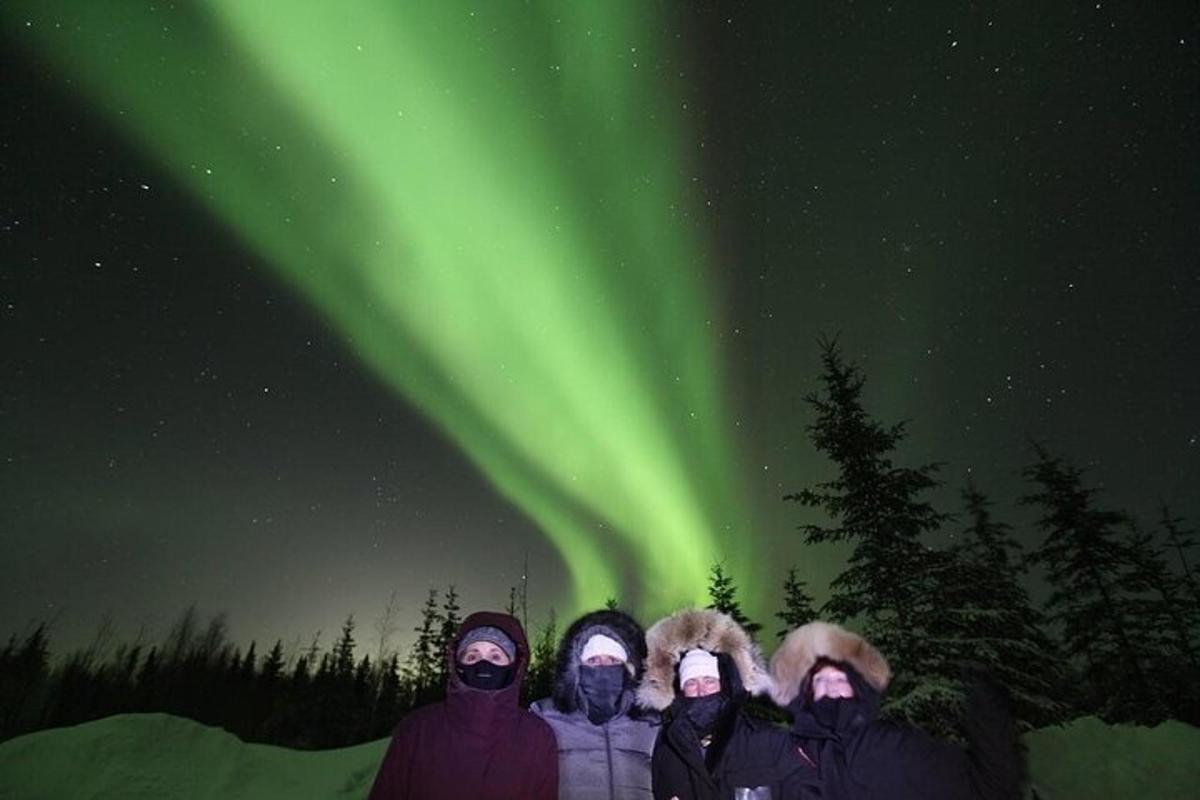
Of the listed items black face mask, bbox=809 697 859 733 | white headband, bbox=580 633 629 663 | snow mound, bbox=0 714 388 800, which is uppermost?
white headband, bbox=580 633 629 663

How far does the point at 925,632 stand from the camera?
1419 cm

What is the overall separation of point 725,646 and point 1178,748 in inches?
461

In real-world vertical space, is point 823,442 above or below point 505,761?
above

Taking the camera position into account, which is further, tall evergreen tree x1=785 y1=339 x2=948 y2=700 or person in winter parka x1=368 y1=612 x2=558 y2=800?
tall evergreen tree x1=785 y1=339 x2=948 y2=700

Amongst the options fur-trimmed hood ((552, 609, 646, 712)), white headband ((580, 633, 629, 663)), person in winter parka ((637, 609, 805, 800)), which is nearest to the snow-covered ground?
fur-trimmed hood ((552, 609, 646, 712))

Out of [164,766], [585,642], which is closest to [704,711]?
[585,642]

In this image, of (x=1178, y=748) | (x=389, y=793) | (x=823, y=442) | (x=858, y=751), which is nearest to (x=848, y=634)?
(x=858, y=751)

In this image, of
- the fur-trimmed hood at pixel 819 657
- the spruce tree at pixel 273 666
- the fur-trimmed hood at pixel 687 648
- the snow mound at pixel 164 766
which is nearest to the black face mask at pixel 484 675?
the fur-trimmed hood at pixel 687 648

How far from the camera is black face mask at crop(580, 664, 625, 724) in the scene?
4.80 metres

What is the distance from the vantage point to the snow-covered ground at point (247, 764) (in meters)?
11.4


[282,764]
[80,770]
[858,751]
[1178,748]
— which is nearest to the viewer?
[858,751]

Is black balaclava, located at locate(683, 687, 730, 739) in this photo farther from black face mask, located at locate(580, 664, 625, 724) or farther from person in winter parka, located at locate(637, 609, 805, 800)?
black face mask, located at locate(580, 664, 625, 724)

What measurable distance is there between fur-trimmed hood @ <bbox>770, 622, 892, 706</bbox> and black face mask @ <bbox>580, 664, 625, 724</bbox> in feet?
3.79

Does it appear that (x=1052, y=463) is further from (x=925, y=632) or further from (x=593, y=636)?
(x=593, y=636)
